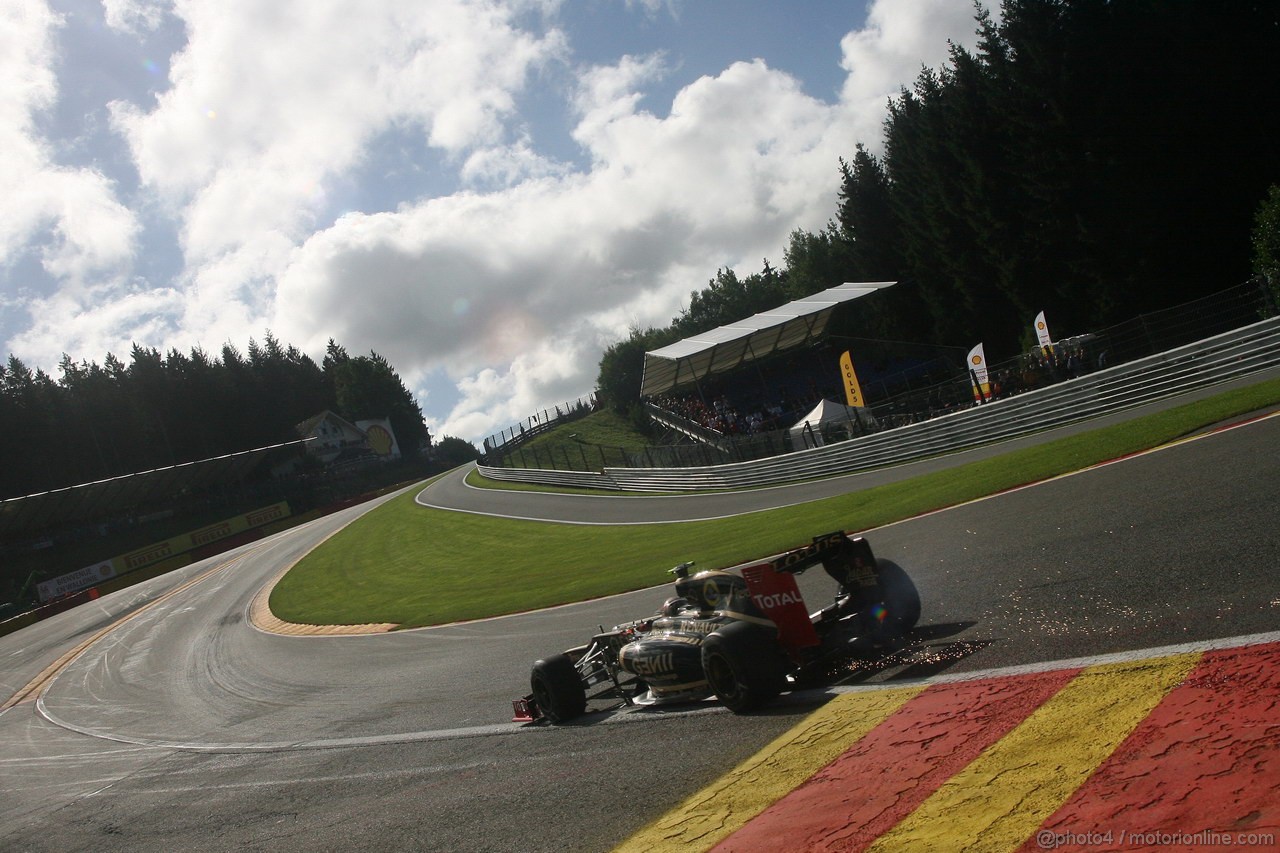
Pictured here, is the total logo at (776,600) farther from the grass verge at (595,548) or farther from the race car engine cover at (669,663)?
the grass verge at (595,548)

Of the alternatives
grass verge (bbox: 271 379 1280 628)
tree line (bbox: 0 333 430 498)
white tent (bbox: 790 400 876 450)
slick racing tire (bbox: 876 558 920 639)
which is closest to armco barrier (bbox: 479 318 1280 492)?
white tent (bbox: 790 400 876 450)

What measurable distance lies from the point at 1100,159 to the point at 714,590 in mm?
34175

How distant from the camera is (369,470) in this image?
3295 inches

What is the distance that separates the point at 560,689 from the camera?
841 cm

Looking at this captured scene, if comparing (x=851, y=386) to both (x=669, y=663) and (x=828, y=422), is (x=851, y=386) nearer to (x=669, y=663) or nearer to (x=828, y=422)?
(x=828, y=422)

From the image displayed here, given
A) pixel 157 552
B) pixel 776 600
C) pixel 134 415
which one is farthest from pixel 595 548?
pixel 134 415

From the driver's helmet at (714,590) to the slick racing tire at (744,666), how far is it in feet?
1.68

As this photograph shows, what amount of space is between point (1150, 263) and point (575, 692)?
33.5m

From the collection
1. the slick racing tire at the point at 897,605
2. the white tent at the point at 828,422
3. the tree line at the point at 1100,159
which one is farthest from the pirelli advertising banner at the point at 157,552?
the slick racing tire at the point at 897,605

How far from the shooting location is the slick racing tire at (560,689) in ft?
27.5

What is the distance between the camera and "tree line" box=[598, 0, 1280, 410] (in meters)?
32.7

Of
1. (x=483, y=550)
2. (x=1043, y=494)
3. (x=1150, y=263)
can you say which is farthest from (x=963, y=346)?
(x=1043, y=494)

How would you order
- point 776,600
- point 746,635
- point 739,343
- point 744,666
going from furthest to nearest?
point 739,343 < point 776,600 < point 746,635 < point 744,666

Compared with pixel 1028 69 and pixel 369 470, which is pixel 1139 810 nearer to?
pixel 1028 69
